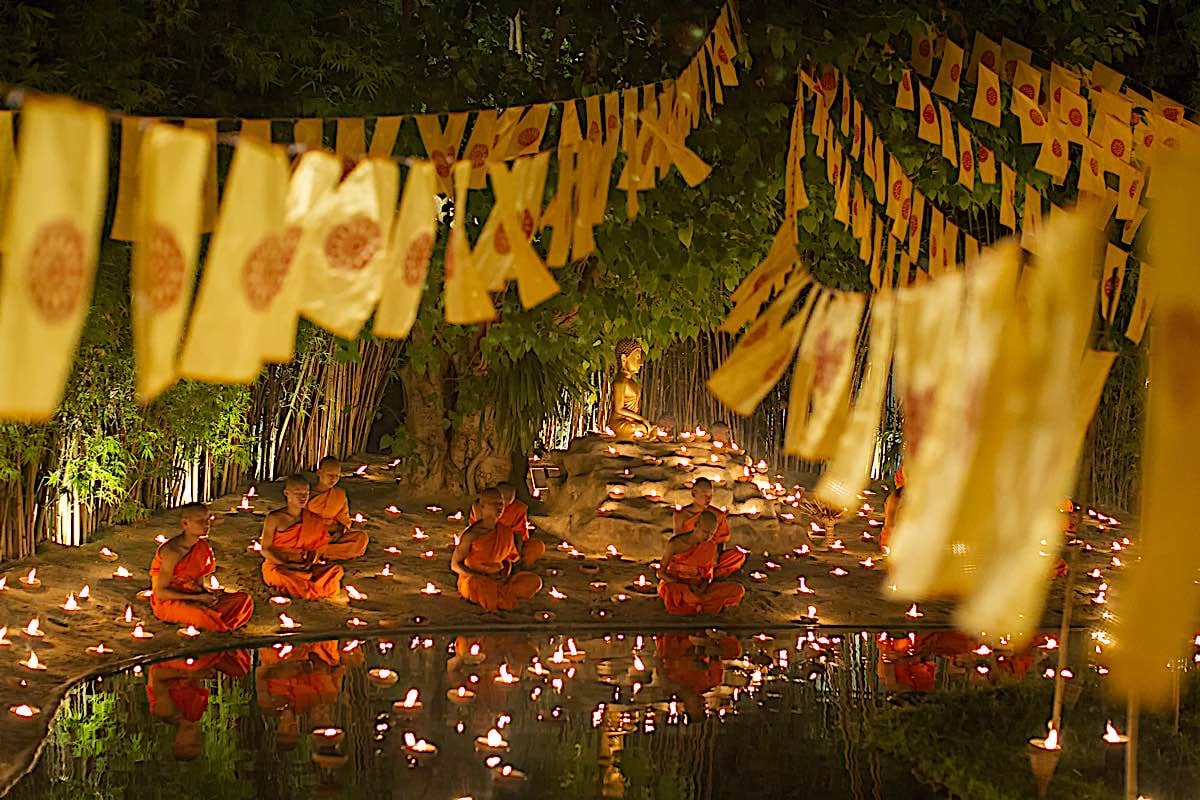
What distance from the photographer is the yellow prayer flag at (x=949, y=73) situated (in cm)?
562

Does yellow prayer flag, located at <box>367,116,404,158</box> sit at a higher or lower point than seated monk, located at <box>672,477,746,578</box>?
higher

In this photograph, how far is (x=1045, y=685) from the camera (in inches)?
232

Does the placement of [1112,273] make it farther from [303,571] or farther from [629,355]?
[629,355]

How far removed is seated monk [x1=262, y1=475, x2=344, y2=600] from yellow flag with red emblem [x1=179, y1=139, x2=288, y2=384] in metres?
4.83

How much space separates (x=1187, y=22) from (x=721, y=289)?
3.37m

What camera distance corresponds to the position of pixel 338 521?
7621 millimetres

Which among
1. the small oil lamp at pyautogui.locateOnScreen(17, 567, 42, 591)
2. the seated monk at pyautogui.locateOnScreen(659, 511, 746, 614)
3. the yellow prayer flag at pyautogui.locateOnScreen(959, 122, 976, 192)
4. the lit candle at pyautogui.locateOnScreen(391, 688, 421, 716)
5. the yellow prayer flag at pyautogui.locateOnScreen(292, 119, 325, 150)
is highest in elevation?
the yellow prayer flag at pyautogui.locateOnScreen(959, 122, 976, 192)

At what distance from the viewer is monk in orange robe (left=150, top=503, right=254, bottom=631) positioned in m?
6.39

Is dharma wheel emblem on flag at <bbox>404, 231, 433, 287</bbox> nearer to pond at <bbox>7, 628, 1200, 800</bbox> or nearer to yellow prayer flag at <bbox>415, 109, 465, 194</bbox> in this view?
yellow prayer flag at <bbox>415, 109, 465, 194</bbox>

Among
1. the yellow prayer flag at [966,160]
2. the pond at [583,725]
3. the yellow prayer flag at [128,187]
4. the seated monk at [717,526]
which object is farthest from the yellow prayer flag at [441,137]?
the seated monk at [717,526]

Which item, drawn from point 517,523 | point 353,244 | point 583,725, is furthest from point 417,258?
point 517,523

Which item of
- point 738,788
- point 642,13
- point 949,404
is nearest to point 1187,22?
point 642,13

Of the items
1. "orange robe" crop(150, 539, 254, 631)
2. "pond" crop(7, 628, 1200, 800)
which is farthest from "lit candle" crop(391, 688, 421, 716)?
"orange robe" crop(150, 539, 254, 631)

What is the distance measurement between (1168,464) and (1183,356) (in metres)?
0.16
